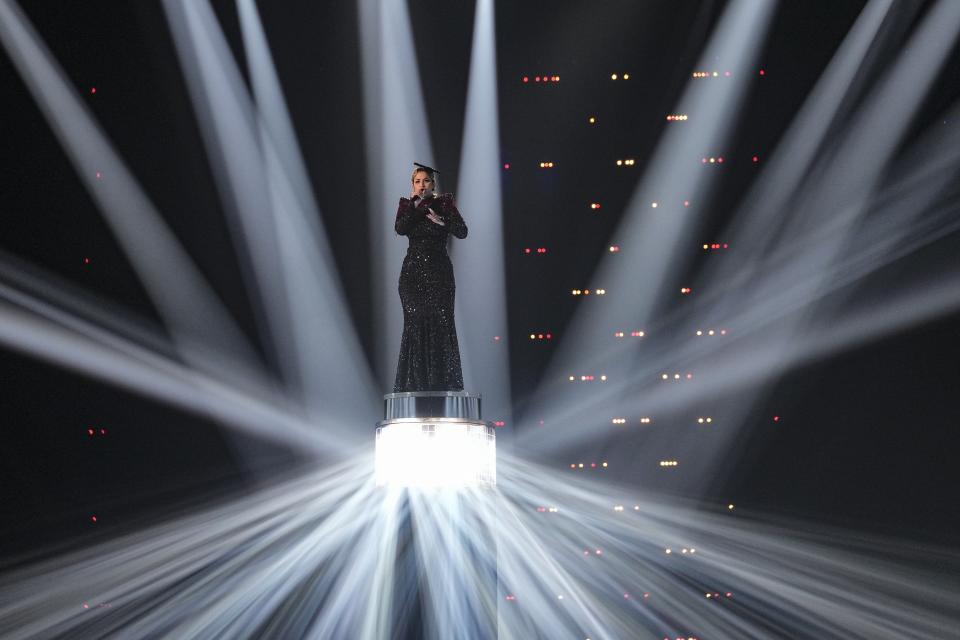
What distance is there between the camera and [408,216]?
4465 mm

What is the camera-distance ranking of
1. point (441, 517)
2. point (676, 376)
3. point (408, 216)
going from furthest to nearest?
point (676, 376)
point (408, 216)
point (441, 517)

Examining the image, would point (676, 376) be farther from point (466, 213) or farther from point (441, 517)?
point (441, 517)

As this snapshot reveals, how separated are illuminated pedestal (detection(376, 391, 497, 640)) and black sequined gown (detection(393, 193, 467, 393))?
0.17 m

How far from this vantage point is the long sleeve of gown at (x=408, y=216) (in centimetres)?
446

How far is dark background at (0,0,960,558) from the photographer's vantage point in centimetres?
561

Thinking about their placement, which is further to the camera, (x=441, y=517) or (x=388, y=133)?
(x=388, y=133)

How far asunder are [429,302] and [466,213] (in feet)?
4.78

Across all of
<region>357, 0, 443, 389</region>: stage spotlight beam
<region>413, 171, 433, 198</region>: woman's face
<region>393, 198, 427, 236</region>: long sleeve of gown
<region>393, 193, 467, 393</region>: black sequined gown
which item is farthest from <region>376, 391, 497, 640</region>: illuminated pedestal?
<region>357, 0, 443, 389</region>: stage spotlight beam

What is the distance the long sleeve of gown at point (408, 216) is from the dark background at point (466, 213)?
1.39 metres

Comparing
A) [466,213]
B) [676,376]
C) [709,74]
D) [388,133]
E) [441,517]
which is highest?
[709,74]

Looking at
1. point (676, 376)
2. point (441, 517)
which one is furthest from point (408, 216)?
point (676, 376)

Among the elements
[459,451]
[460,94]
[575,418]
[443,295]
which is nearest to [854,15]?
[460,94]

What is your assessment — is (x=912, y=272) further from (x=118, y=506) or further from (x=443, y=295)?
(x=118, y=506)

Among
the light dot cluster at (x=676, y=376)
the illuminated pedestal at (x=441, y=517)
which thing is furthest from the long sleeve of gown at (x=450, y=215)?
the light dot cluster at (x=676, y=376)
